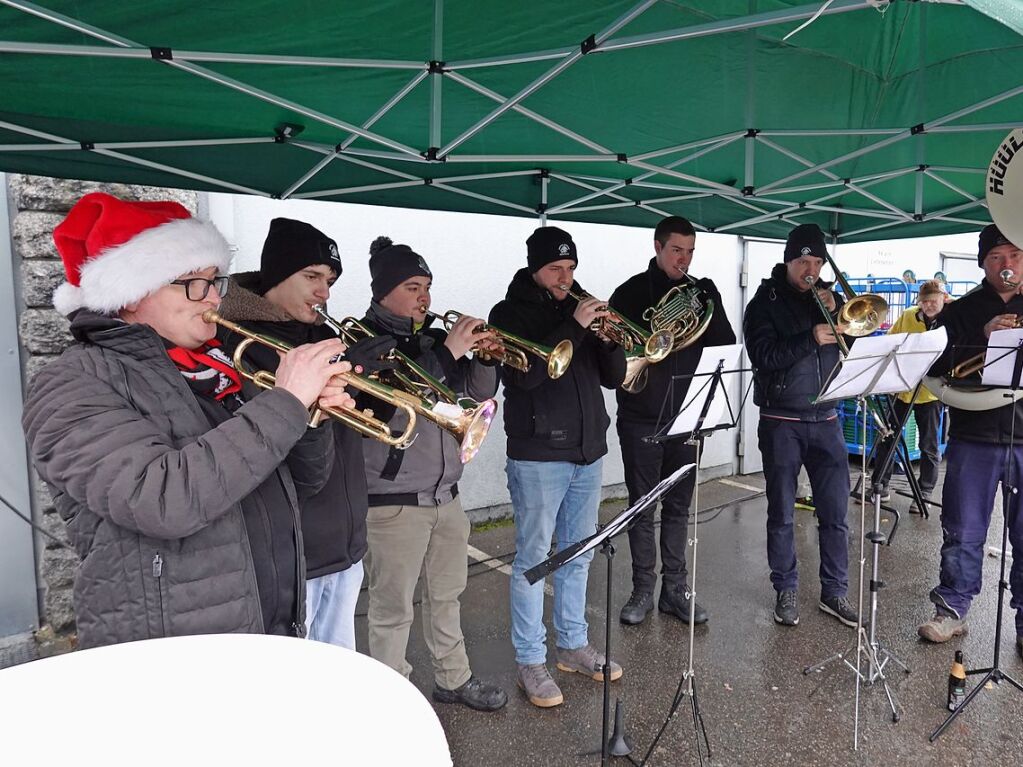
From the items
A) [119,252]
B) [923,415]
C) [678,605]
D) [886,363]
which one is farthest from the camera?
[923,415]

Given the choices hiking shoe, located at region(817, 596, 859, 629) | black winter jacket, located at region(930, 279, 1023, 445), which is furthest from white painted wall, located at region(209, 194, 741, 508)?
black winter jacket, located at region(930, 279, 1023, 445)

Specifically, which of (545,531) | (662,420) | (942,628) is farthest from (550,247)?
(942,628)

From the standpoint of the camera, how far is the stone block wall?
11.3 feet

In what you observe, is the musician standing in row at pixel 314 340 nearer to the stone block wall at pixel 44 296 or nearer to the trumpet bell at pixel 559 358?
the trumpet bell at pixel 559 358

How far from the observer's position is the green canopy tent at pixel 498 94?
2156mm

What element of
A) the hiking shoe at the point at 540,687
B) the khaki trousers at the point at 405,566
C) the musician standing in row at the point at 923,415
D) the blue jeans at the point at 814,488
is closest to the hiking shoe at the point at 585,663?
the hiking shoe at the point at 540,687

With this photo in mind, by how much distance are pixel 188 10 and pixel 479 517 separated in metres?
4.41

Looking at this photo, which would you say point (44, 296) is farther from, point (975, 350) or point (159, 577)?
point (975, 350)

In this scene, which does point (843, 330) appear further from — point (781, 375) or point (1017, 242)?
point (1017, 242)

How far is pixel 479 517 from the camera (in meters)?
5.77

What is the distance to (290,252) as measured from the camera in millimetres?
2398

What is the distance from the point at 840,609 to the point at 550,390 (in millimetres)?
2251

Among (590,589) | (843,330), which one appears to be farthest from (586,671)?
(843,330)

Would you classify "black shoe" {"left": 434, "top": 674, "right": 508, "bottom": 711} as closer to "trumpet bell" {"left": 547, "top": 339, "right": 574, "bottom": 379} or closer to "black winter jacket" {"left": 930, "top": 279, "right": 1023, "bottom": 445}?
"trumpet bell" {"left": 547, "top": 339, "right": 574, "bottom": 379}
